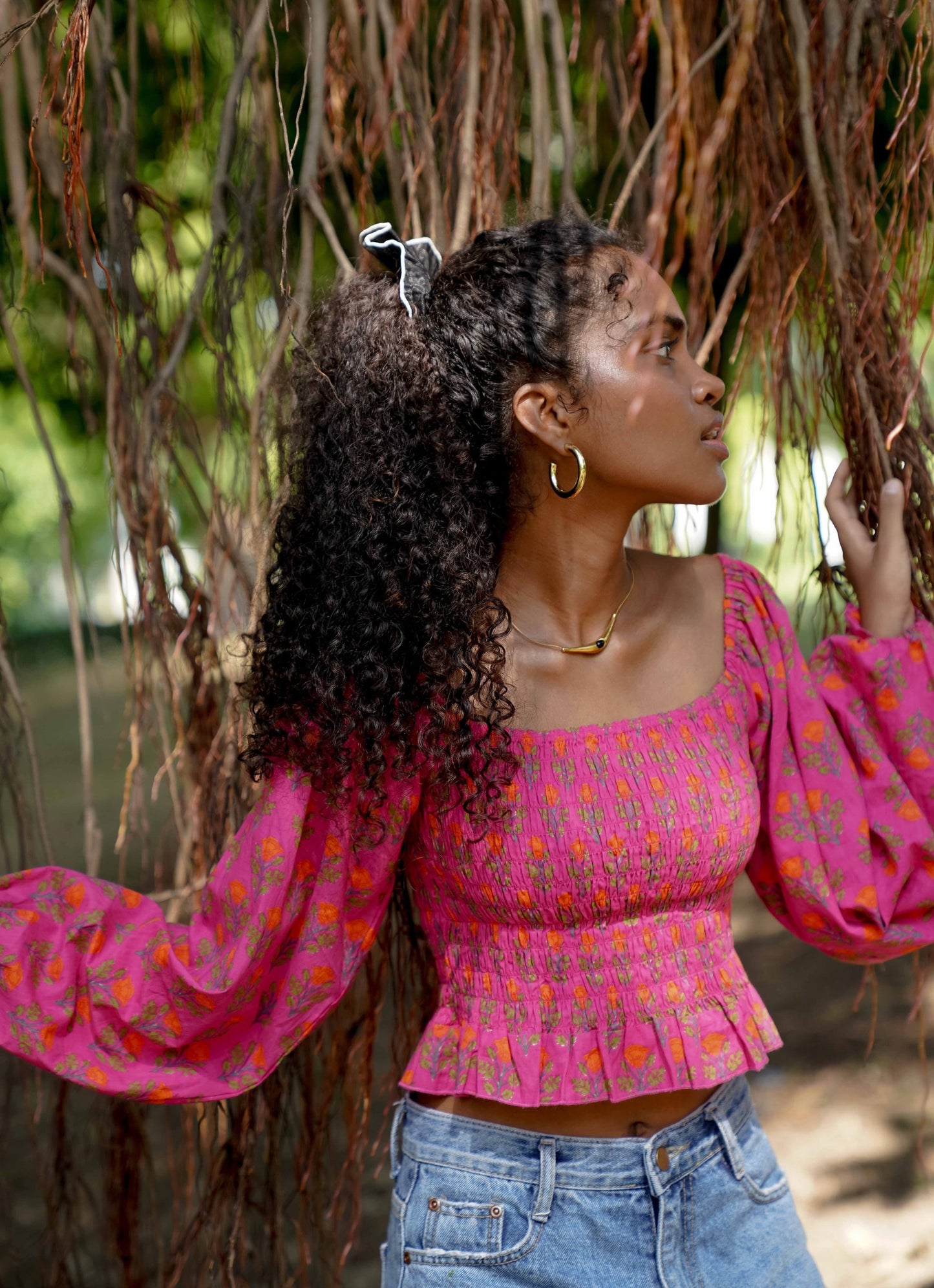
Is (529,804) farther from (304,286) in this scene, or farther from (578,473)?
(304,286)

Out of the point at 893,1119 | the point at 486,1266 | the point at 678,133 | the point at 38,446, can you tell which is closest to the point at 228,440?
the point at 678,133

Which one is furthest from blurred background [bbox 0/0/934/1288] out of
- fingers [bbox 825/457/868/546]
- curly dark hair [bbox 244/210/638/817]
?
curly dark hair [bbox 244/210/638/817]

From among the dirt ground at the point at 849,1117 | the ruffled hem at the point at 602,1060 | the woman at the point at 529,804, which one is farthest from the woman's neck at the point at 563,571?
the dirt ground at the point at 849,1117

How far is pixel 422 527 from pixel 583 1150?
63 cm

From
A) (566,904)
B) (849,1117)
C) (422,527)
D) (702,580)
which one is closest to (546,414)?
(422,527)

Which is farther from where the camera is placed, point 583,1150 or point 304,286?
point 304,286

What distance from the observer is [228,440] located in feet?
5.51

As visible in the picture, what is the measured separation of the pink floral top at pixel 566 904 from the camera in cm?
123

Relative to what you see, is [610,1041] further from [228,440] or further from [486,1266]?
[228,440]

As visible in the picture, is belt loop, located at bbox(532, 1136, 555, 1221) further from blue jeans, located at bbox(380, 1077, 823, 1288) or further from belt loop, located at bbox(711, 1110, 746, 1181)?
belt loop, located at bbox(711, 1110, 746, 1181)

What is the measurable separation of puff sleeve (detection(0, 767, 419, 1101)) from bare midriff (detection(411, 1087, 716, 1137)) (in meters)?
0.21

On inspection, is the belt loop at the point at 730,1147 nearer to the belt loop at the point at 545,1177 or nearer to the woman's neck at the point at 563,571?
the belt loop at the point at 545,1177

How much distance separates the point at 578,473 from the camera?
1272 mm

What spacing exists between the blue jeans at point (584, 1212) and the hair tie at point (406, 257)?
33.3 inches
